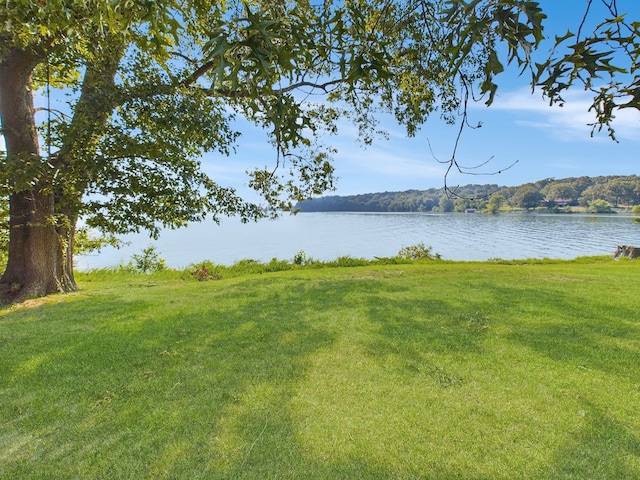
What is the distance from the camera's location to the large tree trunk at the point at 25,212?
7.08 metres

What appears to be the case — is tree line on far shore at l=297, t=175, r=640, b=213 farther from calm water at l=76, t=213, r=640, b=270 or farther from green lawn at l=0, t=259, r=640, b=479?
green lawn at l=0, t=259, r=640, b=479

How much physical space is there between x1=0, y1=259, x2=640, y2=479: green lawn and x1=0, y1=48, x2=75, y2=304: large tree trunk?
1.90m

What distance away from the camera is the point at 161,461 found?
2262mm

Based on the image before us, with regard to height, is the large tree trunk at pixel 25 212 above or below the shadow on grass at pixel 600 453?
above

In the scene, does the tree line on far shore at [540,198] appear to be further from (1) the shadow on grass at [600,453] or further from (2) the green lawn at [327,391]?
(1) the shadow on grass at [600,453]


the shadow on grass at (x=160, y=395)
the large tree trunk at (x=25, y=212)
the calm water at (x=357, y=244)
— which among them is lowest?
the calm water at (x=357, y=244)

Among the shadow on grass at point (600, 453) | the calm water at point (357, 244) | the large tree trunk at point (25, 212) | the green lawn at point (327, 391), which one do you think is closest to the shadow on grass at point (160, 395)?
the green lawn at point (327, 391)

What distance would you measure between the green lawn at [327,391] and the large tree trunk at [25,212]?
190 centimetres

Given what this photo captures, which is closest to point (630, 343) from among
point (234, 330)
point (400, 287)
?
point (400, 287)

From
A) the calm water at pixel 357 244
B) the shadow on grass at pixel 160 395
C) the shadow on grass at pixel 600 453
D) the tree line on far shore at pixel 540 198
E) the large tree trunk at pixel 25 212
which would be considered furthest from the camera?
the tree line on far shore at pixel 540 198

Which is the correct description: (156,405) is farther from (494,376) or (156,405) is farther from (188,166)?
(188,166)

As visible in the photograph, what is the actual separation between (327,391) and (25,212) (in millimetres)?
8025

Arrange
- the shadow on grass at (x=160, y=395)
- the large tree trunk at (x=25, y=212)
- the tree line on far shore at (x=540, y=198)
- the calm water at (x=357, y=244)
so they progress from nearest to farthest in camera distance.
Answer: the shadow on grass at (x=160, y=395), the large tree trunk at (x=25, y=212), the calm water at (x=357, y=244), the tree line on far shore at (x=540, y=198)

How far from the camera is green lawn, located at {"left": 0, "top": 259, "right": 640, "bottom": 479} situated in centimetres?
225
